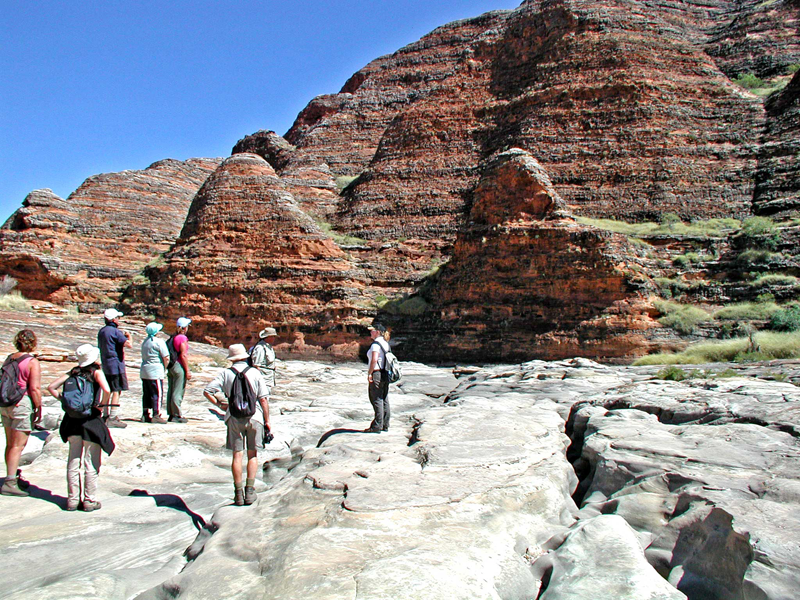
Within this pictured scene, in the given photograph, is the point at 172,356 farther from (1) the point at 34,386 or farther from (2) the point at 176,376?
(1) the point at 34,386

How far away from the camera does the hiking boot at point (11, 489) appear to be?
203 inches

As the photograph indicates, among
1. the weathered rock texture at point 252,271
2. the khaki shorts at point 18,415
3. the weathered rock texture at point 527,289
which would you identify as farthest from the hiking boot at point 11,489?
the weathered rock texture at point 252,271

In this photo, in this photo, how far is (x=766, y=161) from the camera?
25.6 m

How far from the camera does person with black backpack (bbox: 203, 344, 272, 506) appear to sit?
198 inches

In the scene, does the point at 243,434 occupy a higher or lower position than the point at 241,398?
lower

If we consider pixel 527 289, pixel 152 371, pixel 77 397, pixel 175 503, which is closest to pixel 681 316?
pixel 527 289

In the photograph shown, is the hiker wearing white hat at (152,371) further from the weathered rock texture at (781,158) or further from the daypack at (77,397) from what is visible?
the weathered rock texture at (781,158)

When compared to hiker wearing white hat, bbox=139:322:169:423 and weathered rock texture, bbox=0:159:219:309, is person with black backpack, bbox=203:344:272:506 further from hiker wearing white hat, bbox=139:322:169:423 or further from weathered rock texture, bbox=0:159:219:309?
weathered rock texture, bbox=0:159:219:309

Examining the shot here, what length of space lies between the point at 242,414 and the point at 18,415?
2.26 metres

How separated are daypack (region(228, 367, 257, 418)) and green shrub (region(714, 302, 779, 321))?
1700 centimetres

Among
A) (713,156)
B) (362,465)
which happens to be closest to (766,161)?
(713,156)

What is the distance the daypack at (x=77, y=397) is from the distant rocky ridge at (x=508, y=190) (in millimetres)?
15331

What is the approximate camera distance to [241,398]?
5.08 m

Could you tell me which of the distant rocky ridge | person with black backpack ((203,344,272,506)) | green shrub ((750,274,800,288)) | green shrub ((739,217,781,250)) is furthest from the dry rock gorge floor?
green shrub ((739,217,781,250))
